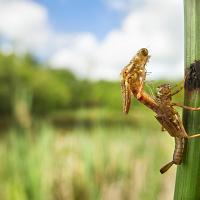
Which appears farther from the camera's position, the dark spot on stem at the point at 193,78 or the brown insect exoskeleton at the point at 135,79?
the brown insect exoskeleton at the point at 135,79

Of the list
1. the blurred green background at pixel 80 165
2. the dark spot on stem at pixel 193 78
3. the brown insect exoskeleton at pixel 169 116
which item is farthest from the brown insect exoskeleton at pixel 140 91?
the blurred green background at pixel 80 165

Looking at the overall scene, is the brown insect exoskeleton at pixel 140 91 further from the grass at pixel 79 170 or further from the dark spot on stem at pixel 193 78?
the grass at pixel 79 170

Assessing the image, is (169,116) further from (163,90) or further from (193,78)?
(193,78)

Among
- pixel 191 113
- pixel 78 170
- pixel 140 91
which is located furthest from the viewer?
pixel 78 170

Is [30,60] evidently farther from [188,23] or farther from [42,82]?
[188,23]

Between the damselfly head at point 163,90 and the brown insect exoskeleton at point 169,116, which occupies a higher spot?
the damselfly head at point 163,90

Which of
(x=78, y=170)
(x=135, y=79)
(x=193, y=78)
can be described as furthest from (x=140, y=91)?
(x=78, y=170)

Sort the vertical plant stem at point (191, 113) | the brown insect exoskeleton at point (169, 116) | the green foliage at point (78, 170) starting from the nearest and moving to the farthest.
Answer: the vertical plant stem at point (191, 113), the brown insect exoskeleton at point (169, 116), the green foliage at point (78, 170)
